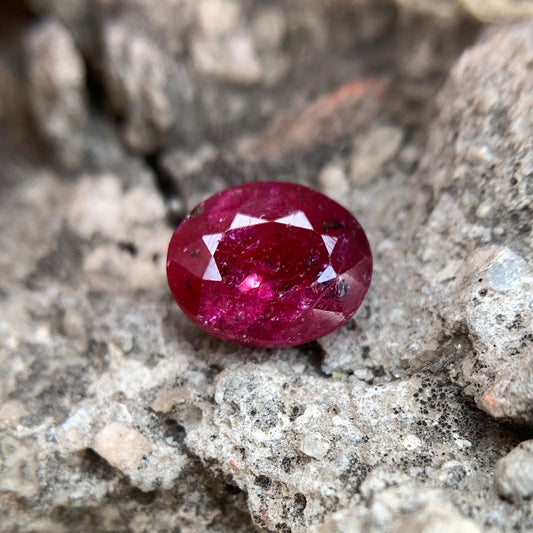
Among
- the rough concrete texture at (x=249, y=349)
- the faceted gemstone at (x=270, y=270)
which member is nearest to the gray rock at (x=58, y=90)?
the rough concrete texture at (x=249, y=349)

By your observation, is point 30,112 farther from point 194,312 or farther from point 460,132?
point 460,132

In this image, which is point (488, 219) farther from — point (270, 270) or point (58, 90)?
point (58, 90)

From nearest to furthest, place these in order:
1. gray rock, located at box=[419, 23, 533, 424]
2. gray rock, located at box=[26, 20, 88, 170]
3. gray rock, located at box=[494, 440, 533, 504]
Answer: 1. gray rock, located at box=[494, 440, 533, 504]
2. gray rock, located at box=[419, 23, 533, 424]
3. gray rock, located at box=[26, 20, 88, 170]

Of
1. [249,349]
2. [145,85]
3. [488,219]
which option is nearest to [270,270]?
[249,349]

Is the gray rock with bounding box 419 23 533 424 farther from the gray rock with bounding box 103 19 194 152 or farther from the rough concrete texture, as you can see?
the gray rock with bounding box 103 19 194 152

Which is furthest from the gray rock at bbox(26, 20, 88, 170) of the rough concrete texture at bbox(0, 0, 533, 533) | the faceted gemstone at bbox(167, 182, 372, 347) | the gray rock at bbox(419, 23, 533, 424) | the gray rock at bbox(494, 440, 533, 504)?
the gray rock at bbox(494, 440, 533, 504)

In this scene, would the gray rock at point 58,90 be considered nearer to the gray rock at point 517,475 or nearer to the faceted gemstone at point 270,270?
the faceted gemstone at point 270,270
